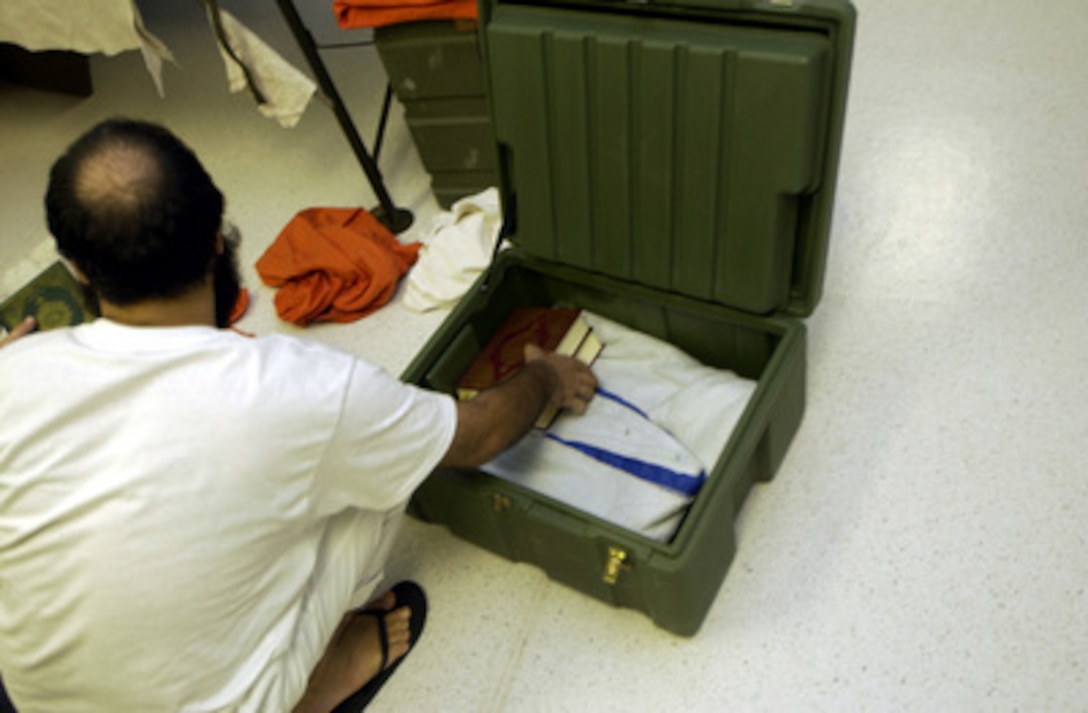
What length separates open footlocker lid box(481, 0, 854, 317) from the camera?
3.59 feet

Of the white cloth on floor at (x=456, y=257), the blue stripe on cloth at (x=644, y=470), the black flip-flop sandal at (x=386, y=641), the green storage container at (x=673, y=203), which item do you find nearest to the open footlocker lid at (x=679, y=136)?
the green storage container at (x=673, y=203)

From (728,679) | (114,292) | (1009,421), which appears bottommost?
(728,679)

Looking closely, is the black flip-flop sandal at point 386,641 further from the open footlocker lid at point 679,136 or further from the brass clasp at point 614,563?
the open footlocker lid at point 679,136

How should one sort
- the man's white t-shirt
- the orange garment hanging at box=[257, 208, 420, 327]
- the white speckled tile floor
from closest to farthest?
the man's white t-shirt → the white speckled tile floor → the orange garment hanging at box=[257, 208, 420, 327]

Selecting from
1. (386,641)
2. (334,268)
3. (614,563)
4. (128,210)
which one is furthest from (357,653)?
(334,268)

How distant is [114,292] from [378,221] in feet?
3.89

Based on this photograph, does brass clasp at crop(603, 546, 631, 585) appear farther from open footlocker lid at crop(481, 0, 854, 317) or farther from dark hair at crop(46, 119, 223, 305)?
dark hair at crop(46, 119, 223, 305)

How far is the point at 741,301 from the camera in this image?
1.35 metres

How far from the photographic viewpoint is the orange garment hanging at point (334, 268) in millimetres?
1898

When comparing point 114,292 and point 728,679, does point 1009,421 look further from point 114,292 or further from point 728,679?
point 114,292

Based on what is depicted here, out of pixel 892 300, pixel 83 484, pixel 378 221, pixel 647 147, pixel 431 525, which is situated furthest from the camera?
pixel 378 221

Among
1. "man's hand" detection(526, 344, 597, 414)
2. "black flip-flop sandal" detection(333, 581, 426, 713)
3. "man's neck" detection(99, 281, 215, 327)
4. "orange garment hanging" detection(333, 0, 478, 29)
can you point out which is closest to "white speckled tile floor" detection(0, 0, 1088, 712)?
"black flip-flop sandal" detection(333, 581, 426, 713)

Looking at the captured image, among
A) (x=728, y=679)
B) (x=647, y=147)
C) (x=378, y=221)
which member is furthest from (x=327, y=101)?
(x=728, y=679)

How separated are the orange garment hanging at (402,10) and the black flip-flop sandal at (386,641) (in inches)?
41.8
